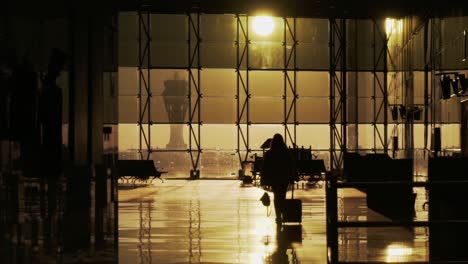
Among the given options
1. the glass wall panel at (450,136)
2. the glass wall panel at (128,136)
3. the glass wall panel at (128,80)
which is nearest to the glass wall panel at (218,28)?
the glass wall panel at (128,80)

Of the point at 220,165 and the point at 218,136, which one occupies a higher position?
the point at 218,136

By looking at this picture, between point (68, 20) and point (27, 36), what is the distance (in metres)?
0.67

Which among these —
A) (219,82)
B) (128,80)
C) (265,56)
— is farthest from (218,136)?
(128,80)

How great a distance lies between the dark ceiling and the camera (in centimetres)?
596

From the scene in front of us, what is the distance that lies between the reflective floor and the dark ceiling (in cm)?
241

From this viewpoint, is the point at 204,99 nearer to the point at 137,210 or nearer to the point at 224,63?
the point at 224,63

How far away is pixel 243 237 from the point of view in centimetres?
917

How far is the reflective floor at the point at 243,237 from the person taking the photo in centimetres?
743

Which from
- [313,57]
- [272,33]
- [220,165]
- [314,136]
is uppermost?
[272,33]

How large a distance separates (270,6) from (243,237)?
1107 cm

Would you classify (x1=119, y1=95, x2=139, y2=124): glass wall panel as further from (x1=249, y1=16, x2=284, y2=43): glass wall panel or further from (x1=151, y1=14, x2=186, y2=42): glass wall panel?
(x1=249, y1=16, x2=284, y2=43): glass wall panel

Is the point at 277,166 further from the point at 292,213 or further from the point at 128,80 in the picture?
the point at 128,80

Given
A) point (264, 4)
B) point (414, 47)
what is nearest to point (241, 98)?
point (414, 47)

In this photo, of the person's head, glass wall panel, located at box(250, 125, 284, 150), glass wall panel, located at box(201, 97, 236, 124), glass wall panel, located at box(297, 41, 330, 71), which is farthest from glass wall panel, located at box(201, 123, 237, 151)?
the person's head
